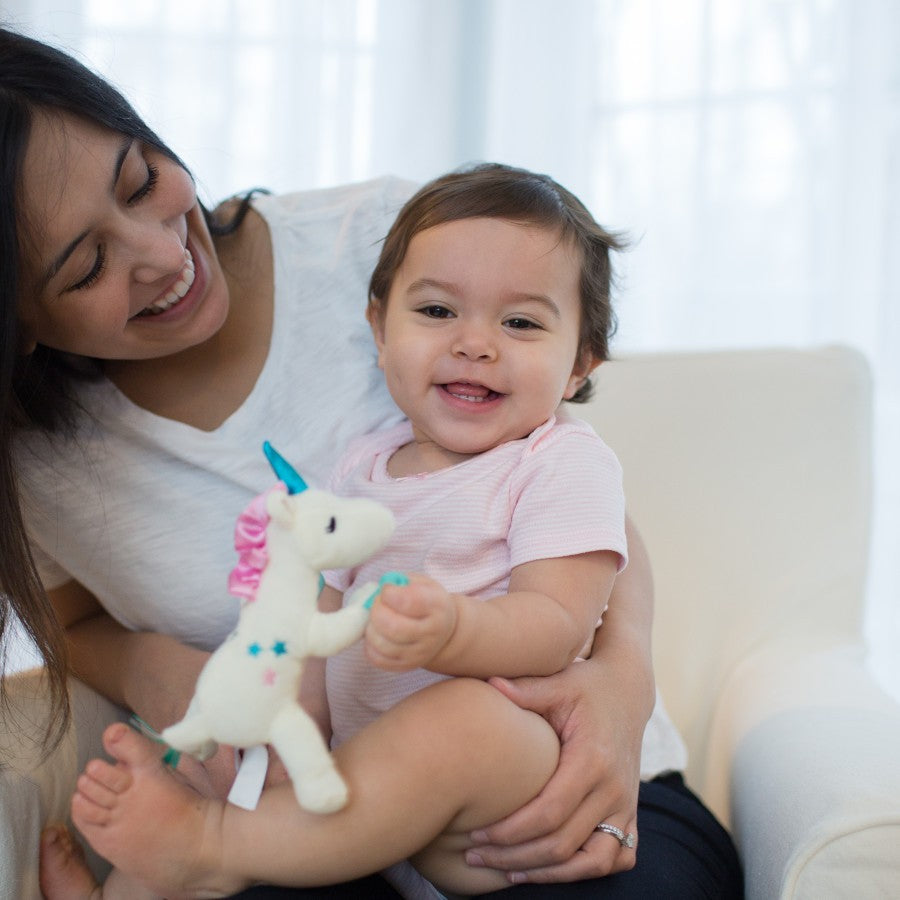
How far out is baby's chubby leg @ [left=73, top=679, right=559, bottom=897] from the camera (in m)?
0.82

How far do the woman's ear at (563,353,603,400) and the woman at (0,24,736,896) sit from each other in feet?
0.64

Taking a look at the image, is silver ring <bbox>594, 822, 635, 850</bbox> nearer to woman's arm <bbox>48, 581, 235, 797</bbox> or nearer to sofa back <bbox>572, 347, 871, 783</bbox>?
woman's arm <bbox>48, 581, 235, 797</bbox>

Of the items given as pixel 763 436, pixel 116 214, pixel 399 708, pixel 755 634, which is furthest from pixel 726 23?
pixel 399 708

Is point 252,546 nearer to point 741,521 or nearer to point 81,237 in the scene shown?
point 81,237

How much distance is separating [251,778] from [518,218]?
565mm

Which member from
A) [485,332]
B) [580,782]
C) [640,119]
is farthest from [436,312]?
[640,119]

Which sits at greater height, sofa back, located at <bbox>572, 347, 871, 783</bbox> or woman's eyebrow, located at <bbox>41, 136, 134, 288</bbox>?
woman's eyebrow, located at <bbox>41, 136, 134, 288</bbox>

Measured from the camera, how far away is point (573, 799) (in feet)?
2.94

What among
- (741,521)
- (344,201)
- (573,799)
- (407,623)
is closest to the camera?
(407,623)

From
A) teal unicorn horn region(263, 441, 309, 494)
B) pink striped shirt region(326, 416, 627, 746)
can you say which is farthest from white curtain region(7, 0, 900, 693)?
teal unicorn horn region(263, 441, 309, 494)

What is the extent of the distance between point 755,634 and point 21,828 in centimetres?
91

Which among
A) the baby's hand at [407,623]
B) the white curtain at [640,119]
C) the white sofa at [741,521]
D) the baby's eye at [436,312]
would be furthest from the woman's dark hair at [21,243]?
the white curtain at [640,119]

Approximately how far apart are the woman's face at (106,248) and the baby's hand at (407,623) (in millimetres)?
458

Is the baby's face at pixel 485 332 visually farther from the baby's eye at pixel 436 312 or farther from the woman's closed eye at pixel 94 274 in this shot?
the woman's closed eye at pixel 94 274
